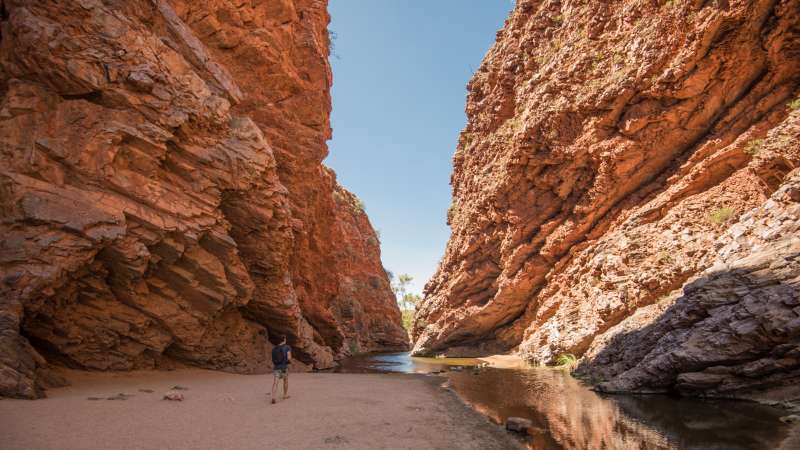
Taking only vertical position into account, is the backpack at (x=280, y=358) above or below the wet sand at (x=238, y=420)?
above

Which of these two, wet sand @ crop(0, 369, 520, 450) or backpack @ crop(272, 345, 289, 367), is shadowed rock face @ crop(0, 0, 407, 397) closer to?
wet sand @ crop(0, 369, 520, 450)

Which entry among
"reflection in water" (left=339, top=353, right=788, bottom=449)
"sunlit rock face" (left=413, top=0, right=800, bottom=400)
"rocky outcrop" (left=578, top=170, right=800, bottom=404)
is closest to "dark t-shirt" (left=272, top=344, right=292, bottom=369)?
"reflection in water" (left=339, top=353, right=788, bottom=449)

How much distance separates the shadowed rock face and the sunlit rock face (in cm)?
1580

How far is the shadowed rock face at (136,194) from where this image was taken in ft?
36.7

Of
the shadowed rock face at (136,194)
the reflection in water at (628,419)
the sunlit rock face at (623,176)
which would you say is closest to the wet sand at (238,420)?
the reflection in water at (628,419)

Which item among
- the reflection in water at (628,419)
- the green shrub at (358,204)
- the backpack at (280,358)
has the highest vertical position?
the green shrub at (358,204)

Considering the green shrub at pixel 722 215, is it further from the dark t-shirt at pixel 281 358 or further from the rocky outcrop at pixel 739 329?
the dark t-shirt at pixel 281 358

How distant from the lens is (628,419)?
906cm

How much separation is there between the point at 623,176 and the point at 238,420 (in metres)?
24.1

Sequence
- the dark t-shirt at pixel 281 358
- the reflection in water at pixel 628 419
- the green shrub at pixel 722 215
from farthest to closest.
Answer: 1. the green shrub at pixel 722 215
2. the dark t-shirt at pixel 281 358
3. the reflection in water at pixel 628 419

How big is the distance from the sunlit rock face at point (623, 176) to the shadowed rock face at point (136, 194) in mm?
15801

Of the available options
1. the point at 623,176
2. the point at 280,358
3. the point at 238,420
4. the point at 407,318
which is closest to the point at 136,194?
the point at 280,358

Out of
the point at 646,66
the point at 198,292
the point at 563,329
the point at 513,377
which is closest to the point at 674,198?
the point at 646,66

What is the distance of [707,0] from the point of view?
20344 millimetres
